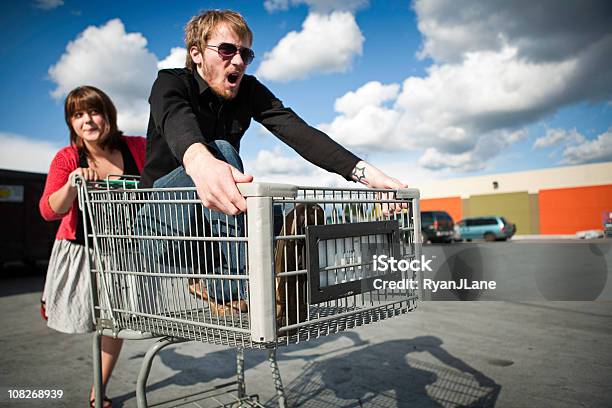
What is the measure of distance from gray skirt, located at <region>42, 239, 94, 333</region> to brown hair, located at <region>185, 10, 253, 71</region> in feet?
4.49

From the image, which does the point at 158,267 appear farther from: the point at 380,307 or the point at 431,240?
the point at 431,240

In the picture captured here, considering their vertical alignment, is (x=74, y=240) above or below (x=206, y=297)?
above

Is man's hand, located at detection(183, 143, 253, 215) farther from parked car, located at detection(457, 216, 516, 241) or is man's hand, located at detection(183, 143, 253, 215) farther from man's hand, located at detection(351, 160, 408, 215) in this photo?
parked car, located at detection(457, 216, 516, 241)

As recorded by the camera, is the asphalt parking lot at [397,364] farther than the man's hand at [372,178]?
Yes

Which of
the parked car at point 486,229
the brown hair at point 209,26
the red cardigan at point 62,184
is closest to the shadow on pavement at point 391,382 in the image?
the red cardigan at point 62,184

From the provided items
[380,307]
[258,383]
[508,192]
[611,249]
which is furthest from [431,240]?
[380,307]

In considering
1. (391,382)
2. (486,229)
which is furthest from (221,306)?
(486,229)

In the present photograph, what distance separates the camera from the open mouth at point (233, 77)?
1608mm

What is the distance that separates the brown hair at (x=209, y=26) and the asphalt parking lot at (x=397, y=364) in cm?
197

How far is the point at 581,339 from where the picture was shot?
3576 millimetres

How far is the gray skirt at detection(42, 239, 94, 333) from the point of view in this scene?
2275mm

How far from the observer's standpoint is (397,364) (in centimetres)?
307

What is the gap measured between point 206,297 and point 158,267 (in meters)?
0.20

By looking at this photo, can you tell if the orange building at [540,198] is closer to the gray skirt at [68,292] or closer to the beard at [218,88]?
the beard at [218,88]
